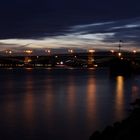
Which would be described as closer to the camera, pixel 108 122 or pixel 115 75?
pixel 108 122

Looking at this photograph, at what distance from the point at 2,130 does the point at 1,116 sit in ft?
11.3

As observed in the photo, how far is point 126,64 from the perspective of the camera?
6400cm

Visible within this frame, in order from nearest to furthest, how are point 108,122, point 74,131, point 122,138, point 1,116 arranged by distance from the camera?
point 122,138
point 74,131
point 108,122
point 1,116

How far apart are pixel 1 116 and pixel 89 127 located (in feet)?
13.3

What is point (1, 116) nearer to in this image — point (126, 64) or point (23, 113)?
point (23, 113)

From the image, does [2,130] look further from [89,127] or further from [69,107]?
[69,107]

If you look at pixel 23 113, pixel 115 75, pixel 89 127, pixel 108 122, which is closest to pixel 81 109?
pixel 23 113

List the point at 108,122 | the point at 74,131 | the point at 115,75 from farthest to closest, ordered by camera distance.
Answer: the point at 115,75 < the point at 108,122 < the point at 74,131

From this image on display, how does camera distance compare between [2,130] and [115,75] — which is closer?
[2,130]

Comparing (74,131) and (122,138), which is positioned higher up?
(122,138)

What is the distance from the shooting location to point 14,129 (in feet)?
44.2

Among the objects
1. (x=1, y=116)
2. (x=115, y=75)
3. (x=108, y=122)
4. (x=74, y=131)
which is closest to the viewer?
(x=74, y=131)

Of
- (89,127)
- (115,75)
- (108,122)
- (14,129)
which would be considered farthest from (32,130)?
(115,75)

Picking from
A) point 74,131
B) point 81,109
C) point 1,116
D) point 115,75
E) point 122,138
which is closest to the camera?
point 122,138
